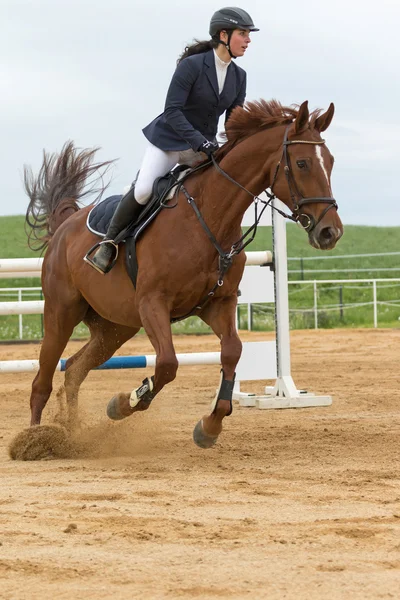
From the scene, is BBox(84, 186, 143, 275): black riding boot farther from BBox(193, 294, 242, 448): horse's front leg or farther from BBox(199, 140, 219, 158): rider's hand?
BBox(193, 294, 242, 448): horse's front leg

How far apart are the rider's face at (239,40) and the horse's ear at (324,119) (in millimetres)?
833

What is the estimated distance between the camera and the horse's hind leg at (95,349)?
7746 millimetres

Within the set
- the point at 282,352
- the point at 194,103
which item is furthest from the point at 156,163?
the point at 282,352

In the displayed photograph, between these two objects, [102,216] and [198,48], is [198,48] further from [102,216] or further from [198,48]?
[102,216]

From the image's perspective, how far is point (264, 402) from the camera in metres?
9.12

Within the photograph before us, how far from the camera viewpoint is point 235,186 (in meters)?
6.00

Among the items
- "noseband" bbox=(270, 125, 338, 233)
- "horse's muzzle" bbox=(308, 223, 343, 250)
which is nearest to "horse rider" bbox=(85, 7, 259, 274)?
"noseband" bbox=(270, 125, 338, 233)

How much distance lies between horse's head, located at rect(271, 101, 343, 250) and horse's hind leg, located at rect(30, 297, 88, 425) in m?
2.41

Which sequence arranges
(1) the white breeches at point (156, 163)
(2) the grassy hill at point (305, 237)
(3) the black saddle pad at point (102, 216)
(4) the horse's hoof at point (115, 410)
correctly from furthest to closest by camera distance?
1. (2) the grassy hill at point (305, 237)
2. (3) the black saddle pad at point (102, 216)
3. (4) the horse's hoof at point (115, 410)
4. (1) the white breeches at point (156, 163)

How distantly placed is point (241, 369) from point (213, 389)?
7.28 feet

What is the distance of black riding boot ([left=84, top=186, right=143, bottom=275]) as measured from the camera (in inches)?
256

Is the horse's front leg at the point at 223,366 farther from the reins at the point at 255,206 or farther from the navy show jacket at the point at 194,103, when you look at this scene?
the navy show jacket at the point at 194,103

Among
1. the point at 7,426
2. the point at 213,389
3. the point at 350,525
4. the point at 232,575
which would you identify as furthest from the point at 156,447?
the point at 213,389

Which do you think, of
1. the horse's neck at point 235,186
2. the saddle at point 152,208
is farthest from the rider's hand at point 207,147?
the saddle at point 152,208
